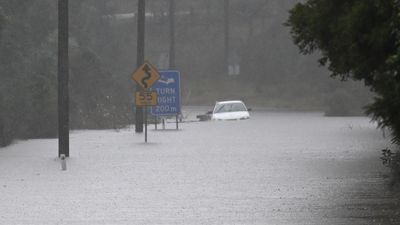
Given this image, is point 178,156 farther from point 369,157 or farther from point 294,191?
point 294,191

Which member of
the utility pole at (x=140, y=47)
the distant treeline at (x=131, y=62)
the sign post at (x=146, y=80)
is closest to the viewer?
the sign post at (x=146, y=80)

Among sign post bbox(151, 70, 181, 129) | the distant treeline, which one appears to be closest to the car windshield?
the distant treeline

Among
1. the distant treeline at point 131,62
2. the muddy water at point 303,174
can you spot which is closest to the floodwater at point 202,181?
the muddy water at point 303,174

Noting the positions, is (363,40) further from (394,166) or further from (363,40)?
(394,166)

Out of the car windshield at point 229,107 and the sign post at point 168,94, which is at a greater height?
the sign post at point 168,94

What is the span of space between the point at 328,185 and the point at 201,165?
21.4ft

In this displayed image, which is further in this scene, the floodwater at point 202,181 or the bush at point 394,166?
the bush at point 394,166

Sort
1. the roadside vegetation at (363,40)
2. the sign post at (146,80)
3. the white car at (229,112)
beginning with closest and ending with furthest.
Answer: the roadside vegetation at (363,40) → the sign post at (146,80) → the white car at (229,112)

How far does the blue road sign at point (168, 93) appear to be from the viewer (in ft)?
150

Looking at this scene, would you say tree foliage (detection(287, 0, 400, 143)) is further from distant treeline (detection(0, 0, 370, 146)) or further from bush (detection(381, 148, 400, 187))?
distant treeline (detection(0, 0, 370, 146))

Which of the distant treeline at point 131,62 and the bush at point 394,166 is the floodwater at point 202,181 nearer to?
the bush at point 394,166

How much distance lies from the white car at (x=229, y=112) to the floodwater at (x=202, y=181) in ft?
38.4

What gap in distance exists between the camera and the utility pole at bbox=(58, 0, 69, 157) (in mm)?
31188

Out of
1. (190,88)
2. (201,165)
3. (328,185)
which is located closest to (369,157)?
(201,165)
